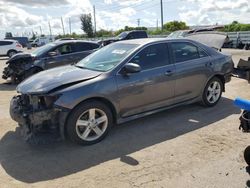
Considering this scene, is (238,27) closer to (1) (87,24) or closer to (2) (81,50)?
(2) (81,50)

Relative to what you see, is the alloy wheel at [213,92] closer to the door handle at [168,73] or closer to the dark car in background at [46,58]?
the door handle at [168,73]

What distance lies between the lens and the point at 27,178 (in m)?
3.80

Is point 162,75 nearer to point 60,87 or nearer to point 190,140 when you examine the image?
point 190,140

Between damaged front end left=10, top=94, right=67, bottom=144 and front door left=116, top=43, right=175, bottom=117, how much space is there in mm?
1078

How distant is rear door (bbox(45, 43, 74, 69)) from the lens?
1030cm

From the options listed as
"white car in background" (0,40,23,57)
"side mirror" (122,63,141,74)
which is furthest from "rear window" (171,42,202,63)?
"white car in background" (0,40,23,57)

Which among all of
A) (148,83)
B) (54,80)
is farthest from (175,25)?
(54,80)

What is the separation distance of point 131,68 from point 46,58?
243 inches

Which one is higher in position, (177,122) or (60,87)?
(60,87)

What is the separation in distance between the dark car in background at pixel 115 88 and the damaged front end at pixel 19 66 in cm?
528

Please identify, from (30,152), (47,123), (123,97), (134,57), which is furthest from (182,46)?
(30,152)

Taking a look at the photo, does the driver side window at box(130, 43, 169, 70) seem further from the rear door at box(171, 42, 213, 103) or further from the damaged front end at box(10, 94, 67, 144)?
the damaged front end at box(10, 94, 67, 144)

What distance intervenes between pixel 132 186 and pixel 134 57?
2.41 m

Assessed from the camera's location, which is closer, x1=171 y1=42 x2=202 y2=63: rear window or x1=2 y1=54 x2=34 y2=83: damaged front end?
x1=171 y1=42 x2=202 y2=63: rear window
